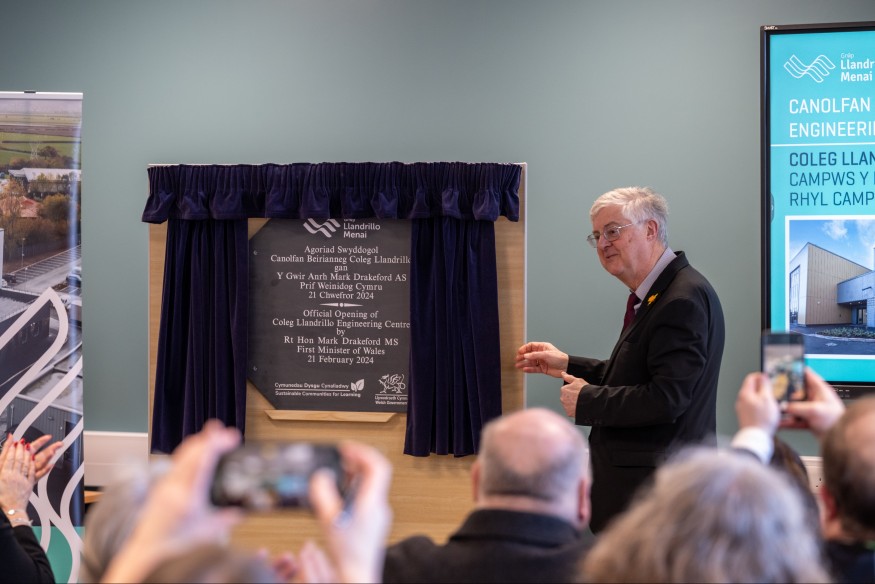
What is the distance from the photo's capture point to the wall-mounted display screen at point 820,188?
3670mm

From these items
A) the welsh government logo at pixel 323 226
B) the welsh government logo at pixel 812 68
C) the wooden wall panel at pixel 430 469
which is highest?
the welsh government logo at pixel 812 68

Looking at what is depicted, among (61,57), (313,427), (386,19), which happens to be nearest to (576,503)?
(313,427)

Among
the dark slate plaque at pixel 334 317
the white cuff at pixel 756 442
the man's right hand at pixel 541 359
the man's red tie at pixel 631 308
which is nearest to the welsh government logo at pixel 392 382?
the dark slate plaque at pixel 334 317

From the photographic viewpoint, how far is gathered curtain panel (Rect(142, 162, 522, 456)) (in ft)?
10.2

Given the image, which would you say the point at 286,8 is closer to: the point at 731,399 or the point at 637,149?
the point at 637,149

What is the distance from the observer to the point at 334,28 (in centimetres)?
409

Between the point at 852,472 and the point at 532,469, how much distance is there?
48 cm

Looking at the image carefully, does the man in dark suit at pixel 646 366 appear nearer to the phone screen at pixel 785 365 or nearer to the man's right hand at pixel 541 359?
the man's right hand at pixel 541 359

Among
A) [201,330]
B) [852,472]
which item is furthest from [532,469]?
[201,330]

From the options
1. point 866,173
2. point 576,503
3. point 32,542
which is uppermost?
point 866,173

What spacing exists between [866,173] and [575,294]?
4.46ft

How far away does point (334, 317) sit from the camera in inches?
126

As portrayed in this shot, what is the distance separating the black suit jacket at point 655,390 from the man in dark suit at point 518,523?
1.13 meters

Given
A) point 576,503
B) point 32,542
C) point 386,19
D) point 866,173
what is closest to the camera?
Result: point 576,503
